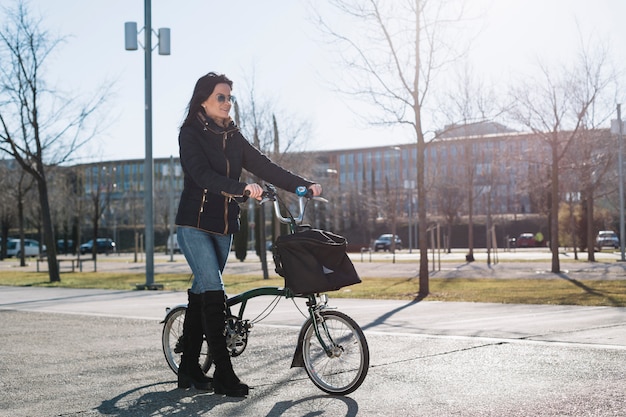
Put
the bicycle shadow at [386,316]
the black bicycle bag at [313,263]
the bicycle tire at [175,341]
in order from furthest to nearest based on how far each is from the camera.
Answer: the bicycle shadow at [386,316]
the bicycle tire at [175,341]
the black bicycle bag at [313,263]

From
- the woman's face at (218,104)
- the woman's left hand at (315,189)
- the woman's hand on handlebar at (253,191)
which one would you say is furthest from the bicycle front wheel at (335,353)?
the woman's face at (218,104)

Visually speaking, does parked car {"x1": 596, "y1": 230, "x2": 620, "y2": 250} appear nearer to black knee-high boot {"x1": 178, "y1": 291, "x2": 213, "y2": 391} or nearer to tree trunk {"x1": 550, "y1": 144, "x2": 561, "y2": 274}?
tree trunk {"x1": 550, "y1": 144, "x2": 561, "y2": 274}

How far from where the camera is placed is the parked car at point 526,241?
6019 cm

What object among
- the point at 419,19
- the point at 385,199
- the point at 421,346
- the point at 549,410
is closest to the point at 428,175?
the point at 385,199

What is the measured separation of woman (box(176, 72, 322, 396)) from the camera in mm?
4914

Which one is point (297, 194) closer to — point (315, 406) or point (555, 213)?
point (315, 406)

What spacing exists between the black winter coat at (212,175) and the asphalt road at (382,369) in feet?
3.64

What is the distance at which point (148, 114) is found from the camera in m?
18.8

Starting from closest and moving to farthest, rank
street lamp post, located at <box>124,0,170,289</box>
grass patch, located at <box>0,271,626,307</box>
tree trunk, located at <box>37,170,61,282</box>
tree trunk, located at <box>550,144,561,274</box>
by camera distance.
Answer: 1. grass patch, located at <box>0,271,626,307</box>
2. street lamp post, located at <box>124,0,170,289</box>
3. tree trunk, located at <box>550,144,561,274</box>
4. tree trunk, located at <box>37,170,61,282</box>

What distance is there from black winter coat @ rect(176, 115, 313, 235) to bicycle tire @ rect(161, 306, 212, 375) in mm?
841

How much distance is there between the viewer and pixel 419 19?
48.9ft

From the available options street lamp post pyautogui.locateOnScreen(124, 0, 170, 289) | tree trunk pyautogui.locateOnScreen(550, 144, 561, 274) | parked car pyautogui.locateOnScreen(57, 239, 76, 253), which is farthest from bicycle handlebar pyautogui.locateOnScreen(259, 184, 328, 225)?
parked car pyautogui.locateOnScreen(57, 239, 76, 253)

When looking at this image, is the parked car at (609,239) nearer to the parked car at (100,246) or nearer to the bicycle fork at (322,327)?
the parked car at (100,246)

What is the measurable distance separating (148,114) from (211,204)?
562 inches
